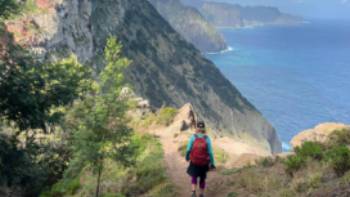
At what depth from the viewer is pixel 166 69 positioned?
137 meters

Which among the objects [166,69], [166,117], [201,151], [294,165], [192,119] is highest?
[166,69]

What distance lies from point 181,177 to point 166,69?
389 ft

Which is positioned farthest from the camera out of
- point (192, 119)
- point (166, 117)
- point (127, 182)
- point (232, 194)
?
point (166, 117)

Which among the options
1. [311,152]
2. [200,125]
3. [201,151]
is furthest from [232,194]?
[311,152]

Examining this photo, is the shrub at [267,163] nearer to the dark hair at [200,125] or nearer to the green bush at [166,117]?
the dark hair at [200,125]

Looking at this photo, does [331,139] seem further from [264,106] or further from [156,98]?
[264,106]

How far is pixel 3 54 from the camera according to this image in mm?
14227

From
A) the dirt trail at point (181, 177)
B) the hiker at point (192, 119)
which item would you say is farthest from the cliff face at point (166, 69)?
the dirt trail at point (181, 177)

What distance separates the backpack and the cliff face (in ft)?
244

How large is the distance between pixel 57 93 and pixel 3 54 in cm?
195

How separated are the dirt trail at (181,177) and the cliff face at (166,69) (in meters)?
62.1

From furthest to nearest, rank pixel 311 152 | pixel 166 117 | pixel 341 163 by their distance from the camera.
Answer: pixel 166 117 → pixel 311 152 → pixel 341 163

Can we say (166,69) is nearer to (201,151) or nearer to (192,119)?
(192,119)

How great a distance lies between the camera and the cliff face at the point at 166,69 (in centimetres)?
11346
